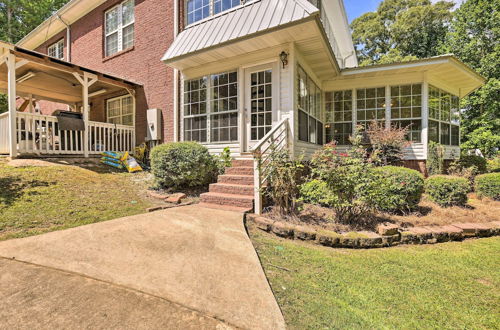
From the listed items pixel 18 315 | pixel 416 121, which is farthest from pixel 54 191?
pixel 416 121

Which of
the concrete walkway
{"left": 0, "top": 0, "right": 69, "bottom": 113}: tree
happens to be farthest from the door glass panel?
{"left": 0, "top": 0, "right": 69, "bottom": 113}: tree

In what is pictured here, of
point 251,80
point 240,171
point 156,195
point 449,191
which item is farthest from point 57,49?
point 449,191

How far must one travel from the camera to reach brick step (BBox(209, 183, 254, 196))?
4911 millimetres

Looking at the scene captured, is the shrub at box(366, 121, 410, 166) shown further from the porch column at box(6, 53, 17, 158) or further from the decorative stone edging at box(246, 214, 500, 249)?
the porch column at box(6, 53, 17, 158)

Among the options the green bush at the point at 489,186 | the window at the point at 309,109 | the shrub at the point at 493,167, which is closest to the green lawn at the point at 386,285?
the green bush at the point at 489,186

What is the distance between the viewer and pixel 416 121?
309 inches

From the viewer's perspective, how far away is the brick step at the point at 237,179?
17.0ft

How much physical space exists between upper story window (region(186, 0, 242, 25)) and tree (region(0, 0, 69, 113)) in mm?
18528

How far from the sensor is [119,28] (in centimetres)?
1002

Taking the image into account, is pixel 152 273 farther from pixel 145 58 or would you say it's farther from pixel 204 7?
pixel 145 58

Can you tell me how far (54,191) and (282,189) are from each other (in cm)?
481

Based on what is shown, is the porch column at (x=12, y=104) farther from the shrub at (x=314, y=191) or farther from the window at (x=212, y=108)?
the shrub at (x=314, y=191)

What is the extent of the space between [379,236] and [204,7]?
8056 mm

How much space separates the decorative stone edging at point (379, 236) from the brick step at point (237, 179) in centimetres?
128
